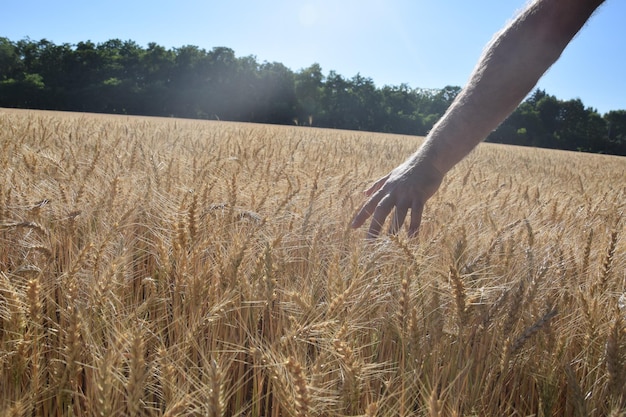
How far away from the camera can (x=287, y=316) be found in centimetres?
100

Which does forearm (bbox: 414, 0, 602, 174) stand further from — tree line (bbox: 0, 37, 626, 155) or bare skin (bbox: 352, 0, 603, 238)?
tree line (bbox: 0, 37, 626, 155)

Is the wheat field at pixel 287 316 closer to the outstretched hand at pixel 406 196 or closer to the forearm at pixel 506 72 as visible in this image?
the outstretched hand at pixel 406 196

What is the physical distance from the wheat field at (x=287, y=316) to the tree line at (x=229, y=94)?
43.4 meters

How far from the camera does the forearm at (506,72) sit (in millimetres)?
1206

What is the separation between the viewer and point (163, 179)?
1.70m

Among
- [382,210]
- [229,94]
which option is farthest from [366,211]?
[229,94]

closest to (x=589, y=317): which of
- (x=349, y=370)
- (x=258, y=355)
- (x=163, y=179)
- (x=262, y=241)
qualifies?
(x=349, y=370)

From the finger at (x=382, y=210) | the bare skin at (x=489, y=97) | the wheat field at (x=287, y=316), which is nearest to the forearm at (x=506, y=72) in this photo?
the bare skin at (x=489, y=97)

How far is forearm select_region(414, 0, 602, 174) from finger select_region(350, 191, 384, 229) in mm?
179

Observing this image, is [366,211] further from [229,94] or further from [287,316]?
[229,94]

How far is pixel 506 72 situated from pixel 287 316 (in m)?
0.99

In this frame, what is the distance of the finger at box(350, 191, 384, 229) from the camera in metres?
1.29

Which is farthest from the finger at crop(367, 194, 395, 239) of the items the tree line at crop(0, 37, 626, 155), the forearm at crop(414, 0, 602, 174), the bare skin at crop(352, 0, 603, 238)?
the tree line at crop(0, 37, 626, 155)

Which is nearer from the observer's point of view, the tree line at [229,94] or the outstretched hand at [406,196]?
the outstretched hand at [406,196]
